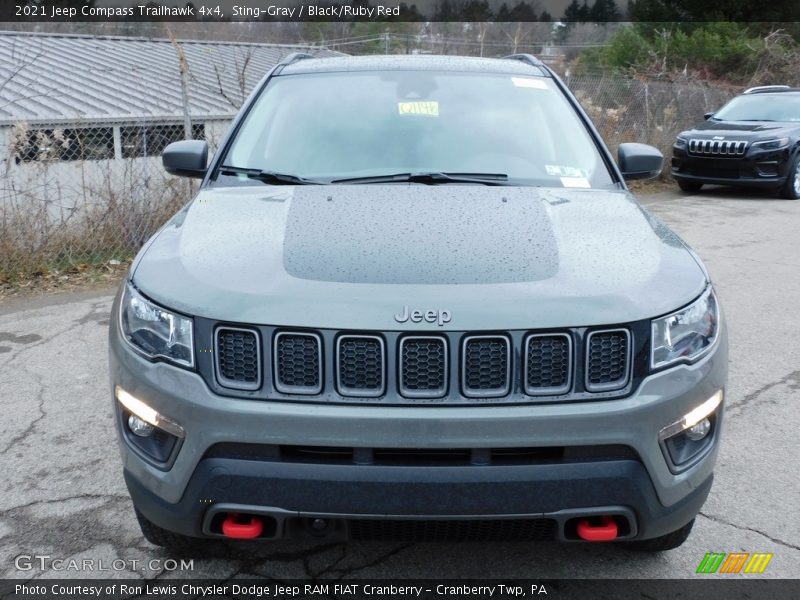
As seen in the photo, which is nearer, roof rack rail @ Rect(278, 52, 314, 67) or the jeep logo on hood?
the jeep logo on hood

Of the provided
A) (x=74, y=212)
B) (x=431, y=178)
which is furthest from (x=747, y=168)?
(x=431, y=178)

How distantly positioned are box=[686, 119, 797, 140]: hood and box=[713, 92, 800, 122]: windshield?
11.9 inches

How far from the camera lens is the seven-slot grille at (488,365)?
7.09 ft

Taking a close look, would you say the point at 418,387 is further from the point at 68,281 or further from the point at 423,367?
the point at 68,281

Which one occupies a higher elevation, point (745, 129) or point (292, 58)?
point (292, 58)

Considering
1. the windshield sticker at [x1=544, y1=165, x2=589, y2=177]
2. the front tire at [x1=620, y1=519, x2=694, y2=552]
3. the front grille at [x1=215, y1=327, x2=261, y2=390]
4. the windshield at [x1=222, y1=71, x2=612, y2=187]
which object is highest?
the windshield at [x1=222, y1=71, x2=612, y2=187]

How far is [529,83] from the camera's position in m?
3.96

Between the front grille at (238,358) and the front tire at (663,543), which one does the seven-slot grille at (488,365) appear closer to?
the front grille at (238,358)


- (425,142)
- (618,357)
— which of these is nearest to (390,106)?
(425,142)

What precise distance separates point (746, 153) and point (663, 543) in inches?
430

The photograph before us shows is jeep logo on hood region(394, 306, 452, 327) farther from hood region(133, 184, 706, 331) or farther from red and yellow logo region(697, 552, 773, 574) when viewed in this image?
red and yellow logo region(697, 552, 773, 574)

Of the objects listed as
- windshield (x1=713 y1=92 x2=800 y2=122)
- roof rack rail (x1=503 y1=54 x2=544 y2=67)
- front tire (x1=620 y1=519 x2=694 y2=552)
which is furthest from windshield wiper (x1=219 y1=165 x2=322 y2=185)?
windshield (x1=713 y1=92 x2=800 y2=122)

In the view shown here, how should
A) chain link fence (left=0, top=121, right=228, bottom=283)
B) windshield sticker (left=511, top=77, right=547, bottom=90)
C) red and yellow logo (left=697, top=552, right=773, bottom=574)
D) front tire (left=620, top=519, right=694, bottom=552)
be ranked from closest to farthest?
front tire (left=620, top=519, right=694, bottom=552) → red and yellow logo (left=697, top=552, right=773, bottom=574) → windshield sticker (left=511, top=77, right=547, bottom=90) → chain link fence (left=0, top=121, right=228, bottom=283)

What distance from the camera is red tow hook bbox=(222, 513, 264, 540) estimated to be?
88.0 inches
